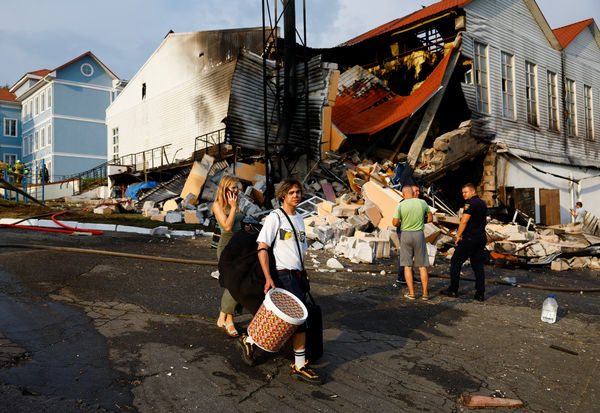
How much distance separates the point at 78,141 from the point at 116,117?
10.7 meters

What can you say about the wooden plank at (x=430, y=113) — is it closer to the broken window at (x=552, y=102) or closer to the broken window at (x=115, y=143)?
the broken window at (x=552, y=102)

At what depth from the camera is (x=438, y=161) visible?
52.5ft

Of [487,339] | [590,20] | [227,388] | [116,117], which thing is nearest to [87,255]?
[227,388]

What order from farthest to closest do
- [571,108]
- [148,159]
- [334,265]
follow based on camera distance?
[148,159] < [571,108] < [334,265]

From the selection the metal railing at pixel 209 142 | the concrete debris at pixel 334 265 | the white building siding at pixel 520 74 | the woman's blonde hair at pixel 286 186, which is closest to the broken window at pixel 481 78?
the white building siding at pixel 520 74

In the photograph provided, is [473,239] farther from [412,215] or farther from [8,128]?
[8,128]

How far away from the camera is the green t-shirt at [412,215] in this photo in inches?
254

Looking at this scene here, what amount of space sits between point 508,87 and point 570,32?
7.45 m

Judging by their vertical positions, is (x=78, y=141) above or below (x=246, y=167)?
above

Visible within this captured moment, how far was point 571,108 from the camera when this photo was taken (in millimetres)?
23312

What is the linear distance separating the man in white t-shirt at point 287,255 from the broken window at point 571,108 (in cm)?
2438

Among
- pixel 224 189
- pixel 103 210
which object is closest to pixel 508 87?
pixel 103 210

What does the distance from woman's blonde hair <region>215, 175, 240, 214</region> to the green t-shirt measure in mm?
2987

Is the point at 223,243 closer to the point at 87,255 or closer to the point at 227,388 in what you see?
the point at 227,388
